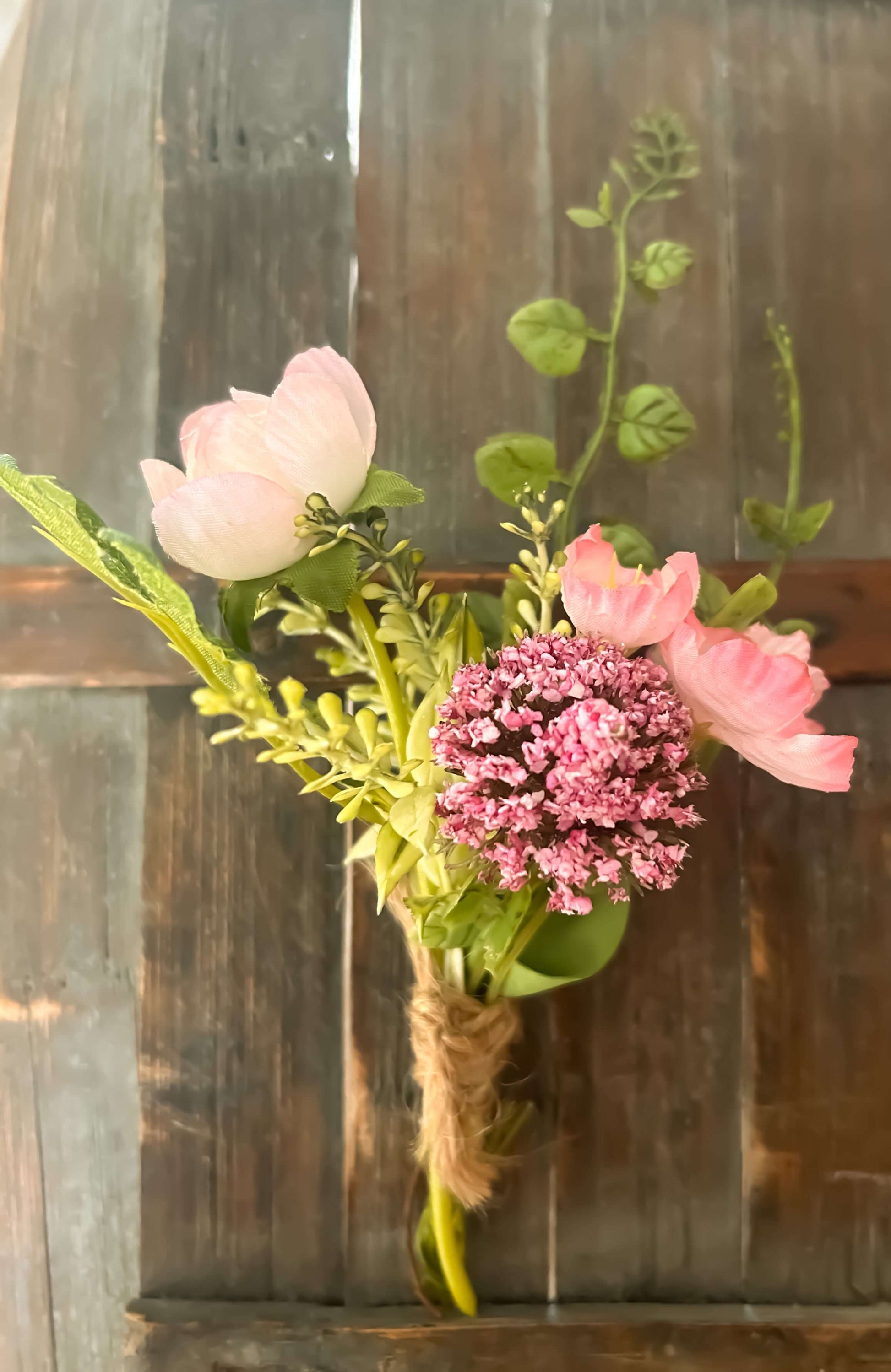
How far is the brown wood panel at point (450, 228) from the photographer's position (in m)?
0.78

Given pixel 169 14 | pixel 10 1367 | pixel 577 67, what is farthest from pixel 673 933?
pixel 169 14

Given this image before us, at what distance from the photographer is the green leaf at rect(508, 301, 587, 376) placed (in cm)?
70

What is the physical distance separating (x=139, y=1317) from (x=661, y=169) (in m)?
1.10

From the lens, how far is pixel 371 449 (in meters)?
0.50

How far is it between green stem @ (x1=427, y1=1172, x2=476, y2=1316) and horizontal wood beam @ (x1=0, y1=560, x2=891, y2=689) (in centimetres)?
43

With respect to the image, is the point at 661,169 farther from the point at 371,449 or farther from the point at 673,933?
the point at 673,933

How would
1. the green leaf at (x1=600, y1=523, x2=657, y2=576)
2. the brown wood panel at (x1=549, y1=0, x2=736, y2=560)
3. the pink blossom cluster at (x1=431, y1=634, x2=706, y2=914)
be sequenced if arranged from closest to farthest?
1. the pink blossom cluster at (x1=431, y1=634, x2=706, y2=914)
2. the green leaf at (x1=600, y1=523, x2=657, y2=576)
3. the brown wood panel at (x1=549, y1=0, x2=736, y2=560)

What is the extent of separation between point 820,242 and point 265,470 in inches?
24.7

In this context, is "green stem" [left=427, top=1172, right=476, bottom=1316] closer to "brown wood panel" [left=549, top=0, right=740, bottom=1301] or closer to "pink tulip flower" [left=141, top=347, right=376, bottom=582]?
"brown wood panel" [left=549, top=0, right=740, bottom=1301]

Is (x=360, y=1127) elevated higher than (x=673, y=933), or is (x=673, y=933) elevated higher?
(x=673, y=933)

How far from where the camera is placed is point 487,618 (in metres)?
0.67

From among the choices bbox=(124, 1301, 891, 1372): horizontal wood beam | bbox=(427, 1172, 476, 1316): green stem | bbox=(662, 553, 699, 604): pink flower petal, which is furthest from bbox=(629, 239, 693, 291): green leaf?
A: bbox=(124, 1301, 891, 1372): horizontal wood beam

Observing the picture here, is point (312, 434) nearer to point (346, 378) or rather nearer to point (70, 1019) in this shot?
point (346, 378)

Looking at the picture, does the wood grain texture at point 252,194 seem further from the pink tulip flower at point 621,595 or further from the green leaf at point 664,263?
the pink tulip flower at point 621,595
